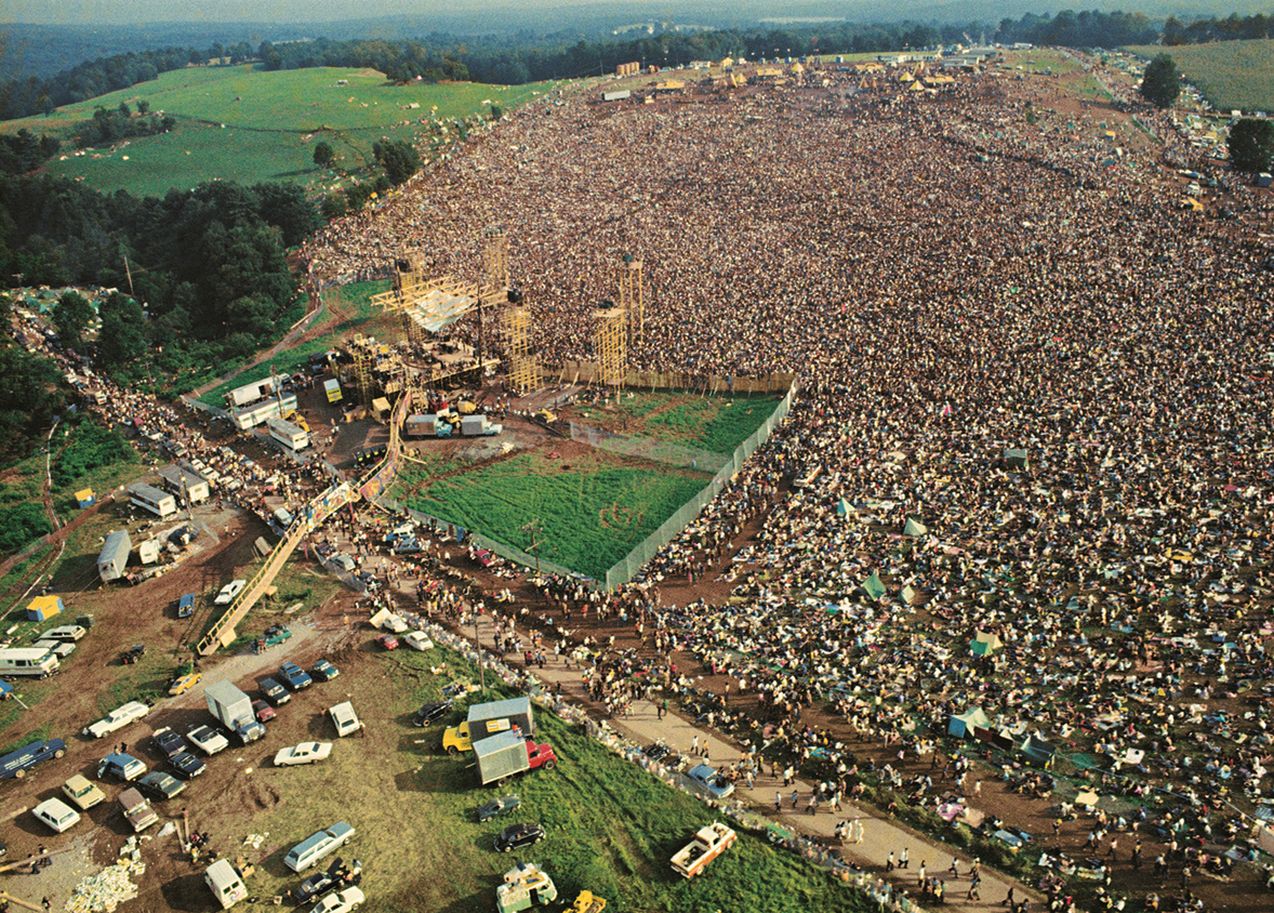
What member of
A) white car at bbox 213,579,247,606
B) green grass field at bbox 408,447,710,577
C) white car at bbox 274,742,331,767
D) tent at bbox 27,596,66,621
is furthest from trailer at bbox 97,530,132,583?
white car at bbox 274,742,331,767

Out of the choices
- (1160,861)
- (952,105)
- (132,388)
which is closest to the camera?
(1160,861)

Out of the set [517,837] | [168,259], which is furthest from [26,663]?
[168,259]

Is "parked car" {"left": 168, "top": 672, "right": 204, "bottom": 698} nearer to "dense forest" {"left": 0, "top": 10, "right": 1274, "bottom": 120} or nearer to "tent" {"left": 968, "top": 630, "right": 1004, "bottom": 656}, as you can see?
"tent" {"left": 968, "top": 630, "right": 1004, "bottom": 656}

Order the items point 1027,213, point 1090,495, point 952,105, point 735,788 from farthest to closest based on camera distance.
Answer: point 952,105 → point 1027,213 → point 1090,495 → point 735,788

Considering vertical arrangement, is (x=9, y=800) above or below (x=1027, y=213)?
below

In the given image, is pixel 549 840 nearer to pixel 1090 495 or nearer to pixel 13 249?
pixel 1090 495

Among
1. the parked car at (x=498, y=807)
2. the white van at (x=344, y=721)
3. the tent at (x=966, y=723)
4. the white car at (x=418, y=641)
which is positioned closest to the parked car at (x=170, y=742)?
the white van at (x=344, y=721)

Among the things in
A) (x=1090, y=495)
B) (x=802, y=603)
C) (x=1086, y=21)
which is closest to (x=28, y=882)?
(x=802, y=603)
